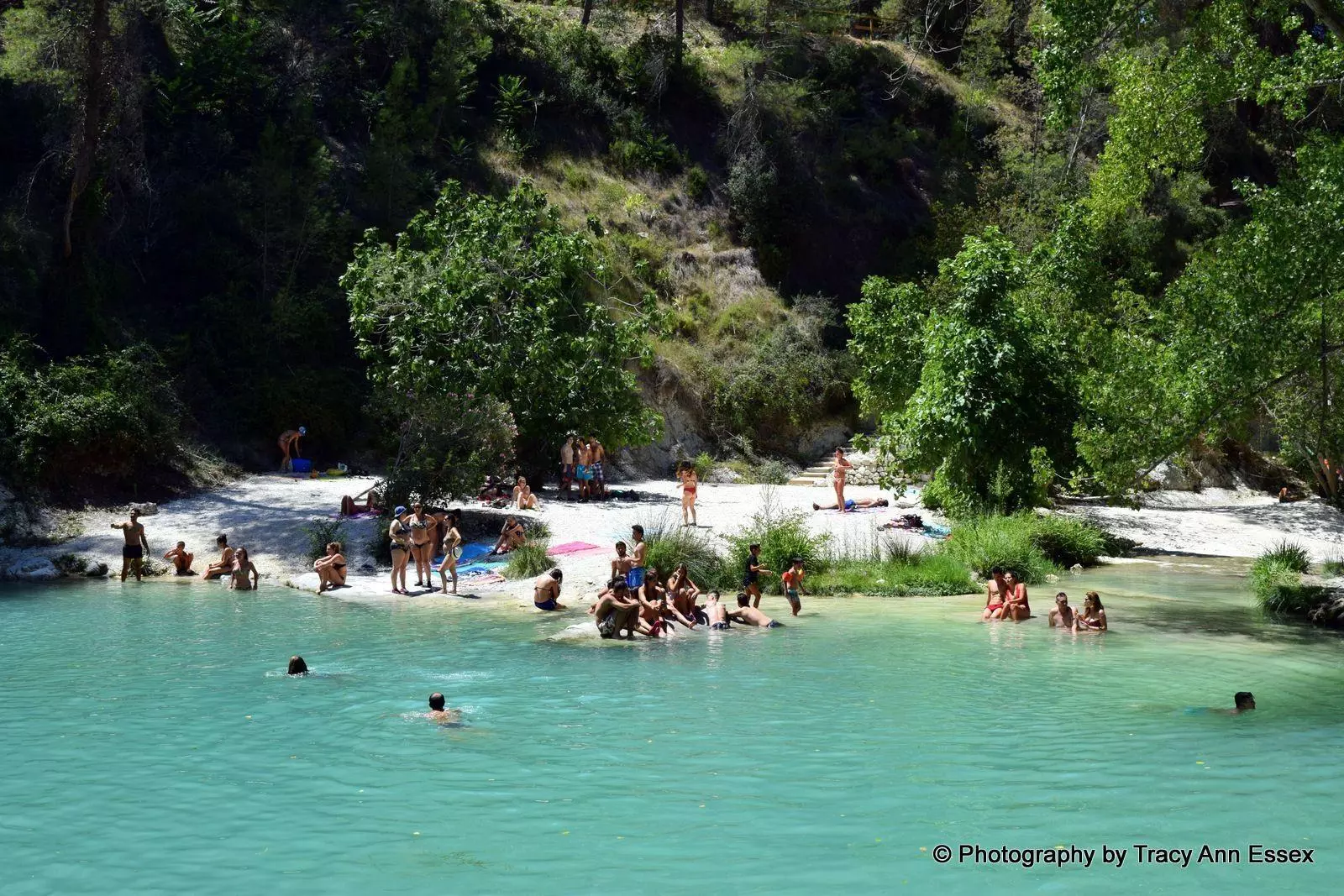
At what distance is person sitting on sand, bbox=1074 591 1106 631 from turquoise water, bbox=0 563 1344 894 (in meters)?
0.33

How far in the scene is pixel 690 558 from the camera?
20812 millimetres

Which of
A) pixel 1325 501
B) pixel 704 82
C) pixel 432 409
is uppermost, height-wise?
pixel 704 82

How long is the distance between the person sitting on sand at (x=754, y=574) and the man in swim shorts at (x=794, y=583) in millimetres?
390

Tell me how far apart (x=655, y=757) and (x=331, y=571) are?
11.9 m

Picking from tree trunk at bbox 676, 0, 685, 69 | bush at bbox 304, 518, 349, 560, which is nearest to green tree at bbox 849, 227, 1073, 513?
bush at bbox 304, 518, 349, 560

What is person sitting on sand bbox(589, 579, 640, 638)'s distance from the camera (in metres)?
17.2

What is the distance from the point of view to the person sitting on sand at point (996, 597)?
728 inches

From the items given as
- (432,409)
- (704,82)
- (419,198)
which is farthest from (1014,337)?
(704,82)

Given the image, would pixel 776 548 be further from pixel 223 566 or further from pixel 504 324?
pixel 504 324

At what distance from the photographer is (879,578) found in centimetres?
2147

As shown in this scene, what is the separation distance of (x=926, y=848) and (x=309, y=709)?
23.2 feet

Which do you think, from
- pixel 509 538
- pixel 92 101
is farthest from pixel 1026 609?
pixel 92 101

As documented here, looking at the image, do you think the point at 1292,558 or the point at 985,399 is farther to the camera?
the point at 985,399

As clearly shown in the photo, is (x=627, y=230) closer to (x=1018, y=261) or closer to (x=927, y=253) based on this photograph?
(x=927, y=253)
